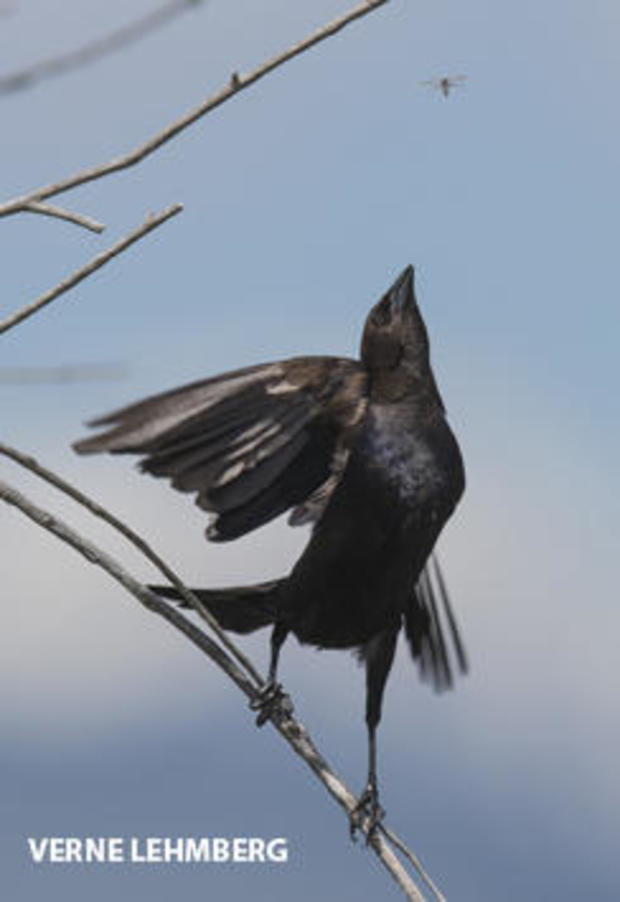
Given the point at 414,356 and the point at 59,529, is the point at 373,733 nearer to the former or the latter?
the point at 414,356

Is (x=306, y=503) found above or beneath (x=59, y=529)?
above

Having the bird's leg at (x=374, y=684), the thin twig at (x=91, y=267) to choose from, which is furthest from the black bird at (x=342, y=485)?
the thin twig at (x=91, y=267)

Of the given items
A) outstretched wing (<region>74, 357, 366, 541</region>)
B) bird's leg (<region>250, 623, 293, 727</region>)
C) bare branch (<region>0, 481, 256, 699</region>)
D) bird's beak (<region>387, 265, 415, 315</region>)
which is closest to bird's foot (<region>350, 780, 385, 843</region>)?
bird's leg (<region>250, 623, 293, 727</region>)

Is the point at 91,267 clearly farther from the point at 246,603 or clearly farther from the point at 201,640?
the point at 246,603

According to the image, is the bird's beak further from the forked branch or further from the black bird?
the forked branch

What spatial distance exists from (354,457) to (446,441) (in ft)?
0.77

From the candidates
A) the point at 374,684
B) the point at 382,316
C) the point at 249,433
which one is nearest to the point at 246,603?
the point at 374,684

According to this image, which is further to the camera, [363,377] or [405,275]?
[405,275]

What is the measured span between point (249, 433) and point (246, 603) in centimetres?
68

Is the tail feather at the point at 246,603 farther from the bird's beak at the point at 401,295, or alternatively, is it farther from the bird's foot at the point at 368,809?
the bird's beak at the point at 401,295

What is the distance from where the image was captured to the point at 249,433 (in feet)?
12.4

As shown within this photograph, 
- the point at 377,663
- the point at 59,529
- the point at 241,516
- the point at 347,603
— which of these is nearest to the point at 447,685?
the point at 377,663

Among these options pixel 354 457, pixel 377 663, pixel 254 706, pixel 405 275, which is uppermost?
pixel 405 275

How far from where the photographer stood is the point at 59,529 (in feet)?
7.60
